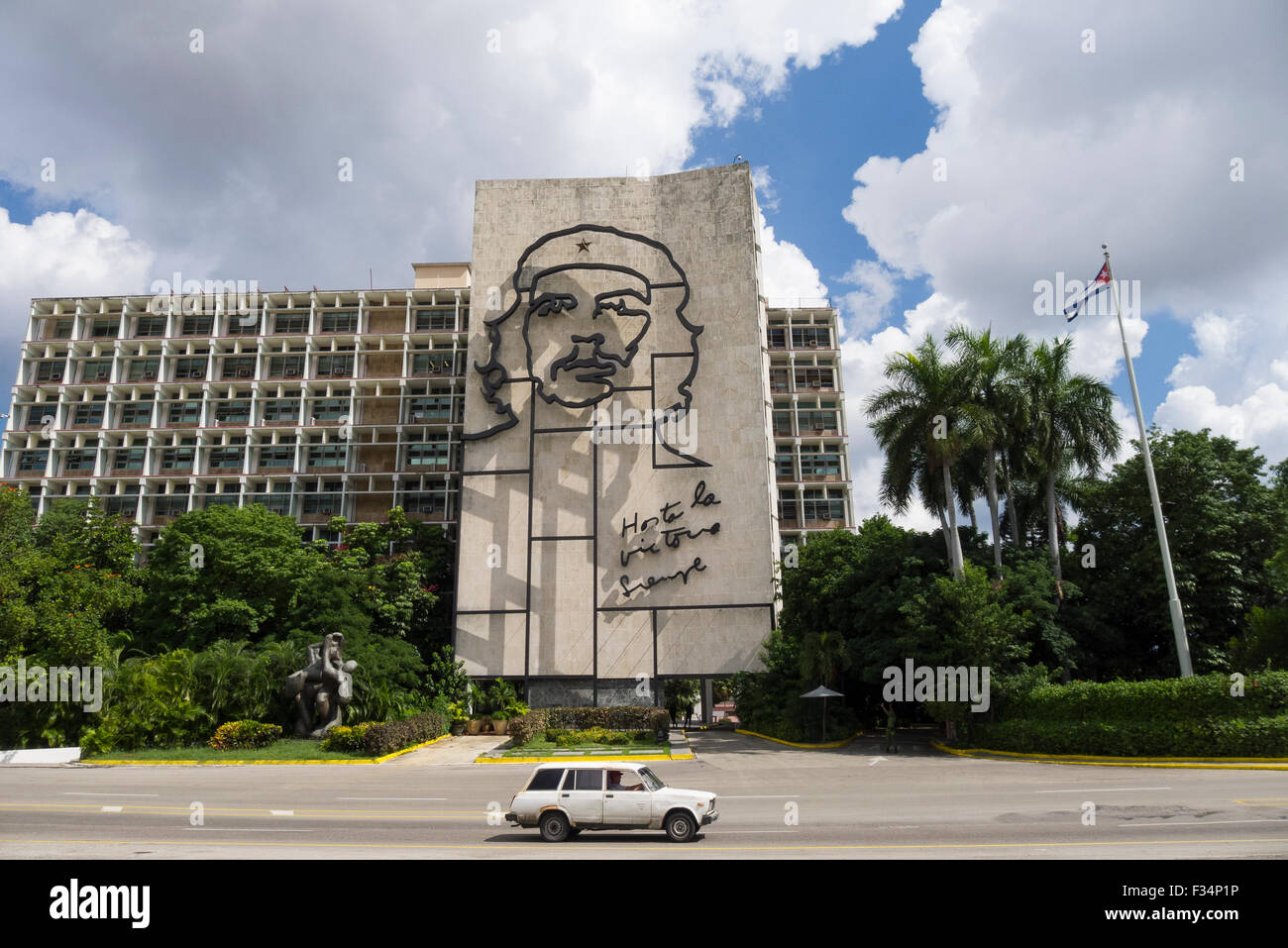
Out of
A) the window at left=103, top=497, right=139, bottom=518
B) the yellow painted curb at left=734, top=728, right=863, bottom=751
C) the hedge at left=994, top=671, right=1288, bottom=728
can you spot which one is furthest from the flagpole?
the window at left=103, top=497, right=139, bottom=518

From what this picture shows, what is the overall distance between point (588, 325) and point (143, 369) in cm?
4520

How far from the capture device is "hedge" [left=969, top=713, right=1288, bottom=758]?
23891 mm

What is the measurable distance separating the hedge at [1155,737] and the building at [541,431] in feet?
63.7

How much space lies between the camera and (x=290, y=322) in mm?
72500

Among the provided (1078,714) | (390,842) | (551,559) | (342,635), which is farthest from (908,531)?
(390,842)

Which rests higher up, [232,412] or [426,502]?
[232,412]

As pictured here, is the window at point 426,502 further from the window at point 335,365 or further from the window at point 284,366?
the window at point 284,366

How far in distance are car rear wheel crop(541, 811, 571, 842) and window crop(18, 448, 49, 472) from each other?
7305cm

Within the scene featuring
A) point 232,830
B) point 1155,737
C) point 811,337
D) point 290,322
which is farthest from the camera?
point 811,337

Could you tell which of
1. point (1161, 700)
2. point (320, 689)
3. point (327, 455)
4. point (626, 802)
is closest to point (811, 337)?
point (327, 455)

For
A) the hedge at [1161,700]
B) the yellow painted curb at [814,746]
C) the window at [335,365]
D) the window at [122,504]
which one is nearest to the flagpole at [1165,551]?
the hedge at [1161,700]

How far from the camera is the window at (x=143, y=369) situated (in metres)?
70.8

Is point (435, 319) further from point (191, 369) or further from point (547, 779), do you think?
point (547, 779)

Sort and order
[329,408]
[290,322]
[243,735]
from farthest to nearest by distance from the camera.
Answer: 1. [290,322]
2. [329,408]
3. [243,735]
